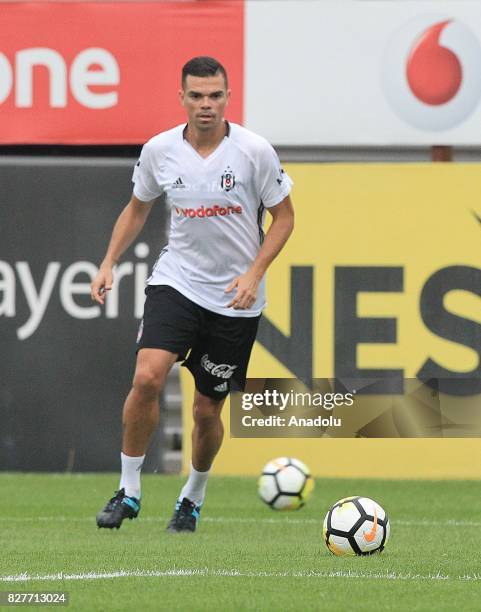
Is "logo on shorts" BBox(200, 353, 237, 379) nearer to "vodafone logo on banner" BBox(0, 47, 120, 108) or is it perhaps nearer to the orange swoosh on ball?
the orange swoosh on ball

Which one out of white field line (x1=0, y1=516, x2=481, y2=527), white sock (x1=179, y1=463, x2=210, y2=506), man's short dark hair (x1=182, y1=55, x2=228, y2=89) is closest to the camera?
man's short dark hair (x1=182, y1=55, x2=228, y2=89)

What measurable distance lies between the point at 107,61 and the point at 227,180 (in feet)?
15.3

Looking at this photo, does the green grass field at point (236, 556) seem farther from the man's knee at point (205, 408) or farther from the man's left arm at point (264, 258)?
the man's left arm at point (264, 258)

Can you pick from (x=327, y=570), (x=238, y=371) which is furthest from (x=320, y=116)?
(x=327, y=570)

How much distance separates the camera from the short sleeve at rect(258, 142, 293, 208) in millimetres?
7859

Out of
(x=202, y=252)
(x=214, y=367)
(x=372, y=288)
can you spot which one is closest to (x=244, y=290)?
(x=202, y=252)

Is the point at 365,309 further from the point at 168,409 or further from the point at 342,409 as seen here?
the point at 168,409

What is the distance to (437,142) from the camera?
12.2 m

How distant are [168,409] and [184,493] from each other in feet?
13.4

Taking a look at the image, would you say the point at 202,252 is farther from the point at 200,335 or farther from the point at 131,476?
the point at 131,476

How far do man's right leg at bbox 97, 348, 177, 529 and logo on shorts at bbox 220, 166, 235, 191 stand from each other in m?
0.86

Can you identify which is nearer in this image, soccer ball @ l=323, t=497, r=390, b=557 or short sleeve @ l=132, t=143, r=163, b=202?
soccer ball @ l=323, t=497, r=390, b=557

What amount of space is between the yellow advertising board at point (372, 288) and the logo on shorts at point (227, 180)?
423 centimetres

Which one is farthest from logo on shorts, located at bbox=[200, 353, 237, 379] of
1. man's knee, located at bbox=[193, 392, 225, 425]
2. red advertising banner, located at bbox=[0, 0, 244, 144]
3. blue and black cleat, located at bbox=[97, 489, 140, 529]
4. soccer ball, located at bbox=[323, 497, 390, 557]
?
red advertising banner, located at bbox=[0, 0, 244, 144]
